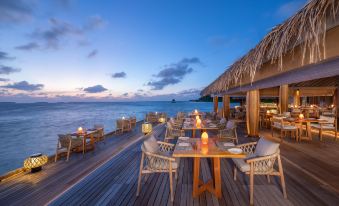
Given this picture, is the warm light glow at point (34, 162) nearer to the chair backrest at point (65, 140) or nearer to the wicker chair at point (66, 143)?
the wicker chair at point (66, 143)

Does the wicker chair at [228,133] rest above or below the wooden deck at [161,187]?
above

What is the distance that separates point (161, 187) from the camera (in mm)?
2814

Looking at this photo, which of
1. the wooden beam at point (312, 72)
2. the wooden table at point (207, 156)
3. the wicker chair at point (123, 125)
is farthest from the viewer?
the wicker chair at point (123, 125)

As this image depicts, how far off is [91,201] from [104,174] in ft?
3.15

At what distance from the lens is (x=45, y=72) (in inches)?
637

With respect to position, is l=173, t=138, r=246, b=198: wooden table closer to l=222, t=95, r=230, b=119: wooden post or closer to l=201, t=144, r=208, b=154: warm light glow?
l=201, t=144, r=208, b=154: warm light glow

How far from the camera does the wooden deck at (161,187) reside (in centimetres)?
243

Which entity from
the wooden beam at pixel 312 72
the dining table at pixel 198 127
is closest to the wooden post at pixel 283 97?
the dining table at pixel 198 127

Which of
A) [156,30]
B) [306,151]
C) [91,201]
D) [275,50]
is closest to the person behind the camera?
[275,50]

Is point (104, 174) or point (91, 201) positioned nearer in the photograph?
point (91, 201)

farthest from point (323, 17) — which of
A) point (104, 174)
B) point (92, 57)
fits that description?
point (92, 57)

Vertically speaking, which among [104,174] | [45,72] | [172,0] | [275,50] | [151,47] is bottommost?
[104,174]

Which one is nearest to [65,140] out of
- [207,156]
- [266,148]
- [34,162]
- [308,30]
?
[34,162]

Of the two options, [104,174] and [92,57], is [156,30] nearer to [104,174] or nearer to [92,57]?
[92,57]
